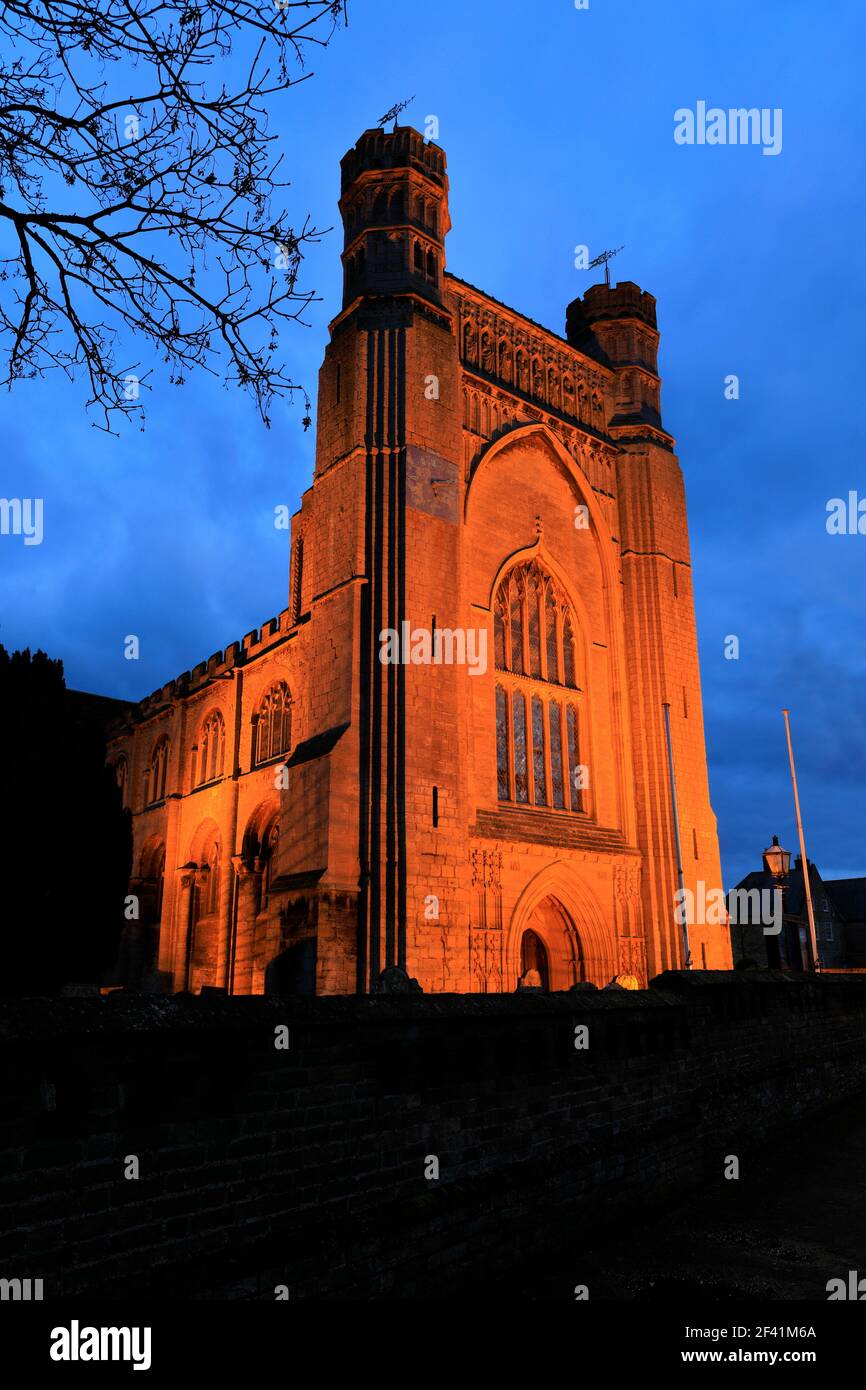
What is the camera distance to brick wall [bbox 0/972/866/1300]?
3.19 metres

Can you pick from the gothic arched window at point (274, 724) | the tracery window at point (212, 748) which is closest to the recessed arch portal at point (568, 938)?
the gothic arched window at point (274, 724)

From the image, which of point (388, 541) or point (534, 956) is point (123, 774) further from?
point (388, 541)

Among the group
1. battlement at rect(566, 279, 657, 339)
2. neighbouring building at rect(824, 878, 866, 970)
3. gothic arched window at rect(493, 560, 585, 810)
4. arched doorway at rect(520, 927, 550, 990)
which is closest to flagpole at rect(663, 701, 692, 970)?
gothic arched window at rect(493, 560, 585, 810)

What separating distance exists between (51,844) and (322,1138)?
327 inches

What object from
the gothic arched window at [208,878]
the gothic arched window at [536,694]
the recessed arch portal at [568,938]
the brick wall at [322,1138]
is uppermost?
the gothic arched window at [536,694]

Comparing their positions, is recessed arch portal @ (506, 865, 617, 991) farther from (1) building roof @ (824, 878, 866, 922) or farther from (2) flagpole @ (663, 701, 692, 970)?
(1) building roof @ (824, 878, 866, 922)

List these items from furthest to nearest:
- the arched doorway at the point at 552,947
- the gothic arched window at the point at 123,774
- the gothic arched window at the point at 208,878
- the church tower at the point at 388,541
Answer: the gothic arched window at the point at 123,774, the gothic arched window at the point at 208,878, the arched doorway at the point at 552,947, the church tower at the point at 388,541

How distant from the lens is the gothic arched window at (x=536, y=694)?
20328 mm

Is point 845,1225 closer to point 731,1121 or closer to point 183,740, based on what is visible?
point 731,1121

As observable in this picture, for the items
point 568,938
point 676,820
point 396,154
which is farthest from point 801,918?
point 396,154

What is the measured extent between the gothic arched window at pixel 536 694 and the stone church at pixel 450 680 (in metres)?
0.07

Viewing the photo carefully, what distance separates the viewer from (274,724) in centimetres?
2347

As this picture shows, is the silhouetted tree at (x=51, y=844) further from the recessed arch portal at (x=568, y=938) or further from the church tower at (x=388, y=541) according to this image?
the recessed arch portal at (x=568, y=938)

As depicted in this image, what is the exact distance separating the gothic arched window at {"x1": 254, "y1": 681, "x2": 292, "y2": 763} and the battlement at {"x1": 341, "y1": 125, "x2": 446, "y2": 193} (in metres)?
12.5
